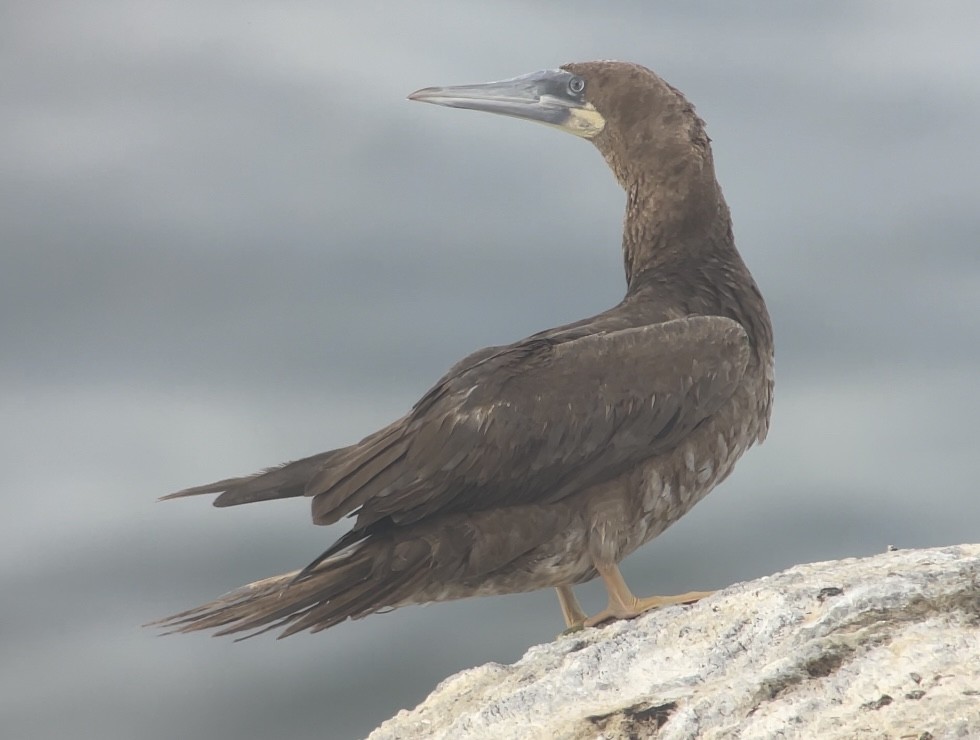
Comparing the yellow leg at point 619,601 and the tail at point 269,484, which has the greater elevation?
the tail at point 269,484

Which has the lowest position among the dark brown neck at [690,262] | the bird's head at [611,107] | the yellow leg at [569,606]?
the yellow leg at [569,606]

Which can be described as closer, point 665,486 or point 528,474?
point 528,474

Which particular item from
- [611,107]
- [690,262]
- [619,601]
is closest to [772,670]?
[619,601]

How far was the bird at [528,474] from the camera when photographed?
6836mm

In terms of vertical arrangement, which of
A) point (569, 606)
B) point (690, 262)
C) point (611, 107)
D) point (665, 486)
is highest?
point (611, 107)

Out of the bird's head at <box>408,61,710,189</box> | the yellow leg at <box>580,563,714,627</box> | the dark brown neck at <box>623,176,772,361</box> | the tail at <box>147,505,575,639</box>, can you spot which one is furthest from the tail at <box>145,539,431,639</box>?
the bird's head at <box>408,61,710,189</box>

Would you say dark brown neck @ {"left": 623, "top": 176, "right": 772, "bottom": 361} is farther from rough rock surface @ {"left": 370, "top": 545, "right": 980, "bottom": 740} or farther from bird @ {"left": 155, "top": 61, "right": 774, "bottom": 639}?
rough rock surface @ {"left": 370, "top": 545, "right": 980, "bottom": 740}

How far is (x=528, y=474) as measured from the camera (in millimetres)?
6988

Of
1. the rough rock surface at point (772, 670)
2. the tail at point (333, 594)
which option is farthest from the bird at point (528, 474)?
the rough rock surface at point (772, 670)

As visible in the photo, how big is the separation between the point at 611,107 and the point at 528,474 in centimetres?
280

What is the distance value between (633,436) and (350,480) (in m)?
1.44

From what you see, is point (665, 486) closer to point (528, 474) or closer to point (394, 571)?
point (528, 474)

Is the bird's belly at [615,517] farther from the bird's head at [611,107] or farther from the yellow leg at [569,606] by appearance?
the bird's head at [611,107]

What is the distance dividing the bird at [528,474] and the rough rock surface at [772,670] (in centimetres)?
120
